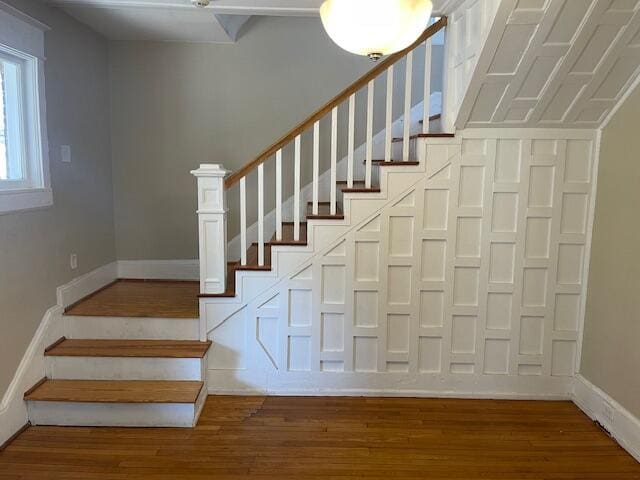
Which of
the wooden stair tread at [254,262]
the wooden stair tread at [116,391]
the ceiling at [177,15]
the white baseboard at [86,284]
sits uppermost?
the ceiling at [177,15]

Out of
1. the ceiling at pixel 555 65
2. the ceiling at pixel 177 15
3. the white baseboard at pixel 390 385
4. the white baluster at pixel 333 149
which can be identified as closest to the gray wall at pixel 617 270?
the ceiling at pixel 555 65

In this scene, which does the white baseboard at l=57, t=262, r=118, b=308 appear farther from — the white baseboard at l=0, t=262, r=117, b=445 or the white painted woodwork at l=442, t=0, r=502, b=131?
the white painted woodwork at l=442, t=0, r=502, b=131

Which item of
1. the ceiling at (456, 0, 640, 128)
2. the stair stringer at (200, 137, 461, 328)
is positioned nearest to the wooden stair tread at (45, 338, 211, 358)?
the stair stringer at (200, 137, 461, 328)

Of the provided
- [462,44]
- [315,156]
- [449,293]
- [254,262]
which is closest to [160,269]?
[254,262]

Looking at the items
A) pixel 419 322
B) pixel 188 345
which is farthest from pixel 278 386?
pixel 419 322

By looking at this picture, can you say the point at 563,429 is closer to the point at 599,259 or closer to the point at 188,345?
the point at 599,259

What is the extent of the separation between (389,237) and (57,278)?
2227mm

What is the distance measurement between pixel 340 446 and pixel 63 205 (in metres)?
2.40

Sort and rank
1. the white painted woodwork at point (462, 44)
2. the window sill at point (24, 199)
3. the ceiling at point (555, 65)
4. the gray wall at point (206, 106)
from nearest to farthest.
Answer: the ceiling at point (555, 65) → the white painted woodwork at point (462, 44) → the window sill at point (24, 199) → the gray wall at point (206, 106)

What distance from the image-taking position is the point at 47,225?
291 centimetres

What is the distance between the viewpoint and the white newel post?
287cm

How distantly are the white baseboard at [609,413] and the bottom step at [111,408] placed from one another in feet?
7.98

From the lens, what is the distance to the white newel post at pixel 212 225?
9.41 feet

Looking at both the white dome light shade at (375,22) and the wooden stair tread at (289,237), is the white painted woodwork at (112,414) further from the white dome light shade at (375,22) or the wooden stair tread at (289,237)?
the white dome light shade at (375,22)
